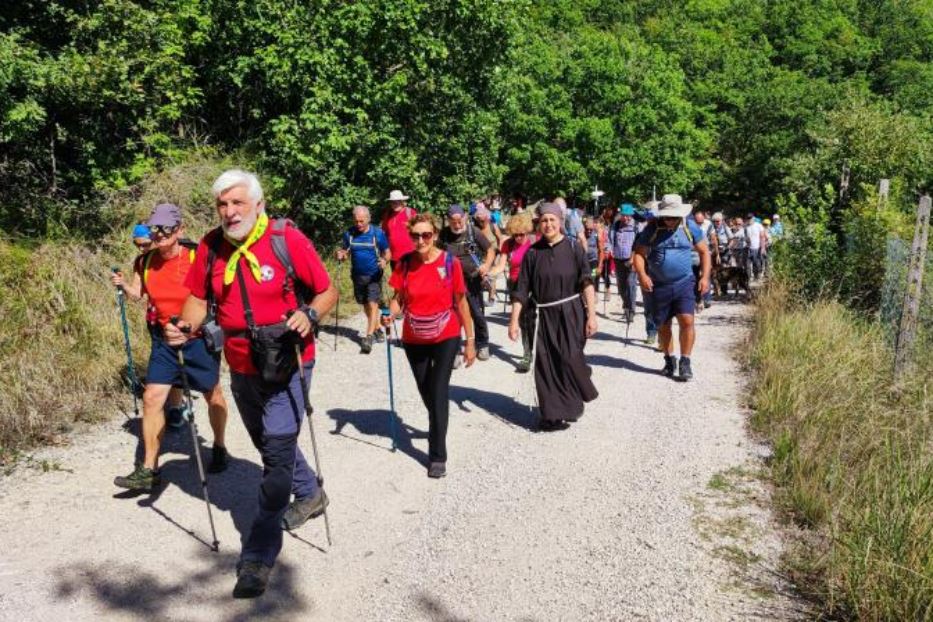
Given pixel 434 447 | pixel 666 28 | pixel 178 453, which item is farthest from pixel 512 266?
pixel 666 28

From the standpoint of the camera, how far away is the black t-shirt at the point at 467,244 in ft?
29.7

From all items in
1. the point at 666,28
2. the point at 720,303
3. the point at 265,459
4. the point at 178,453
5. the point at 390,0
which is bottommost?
the point at 720,303

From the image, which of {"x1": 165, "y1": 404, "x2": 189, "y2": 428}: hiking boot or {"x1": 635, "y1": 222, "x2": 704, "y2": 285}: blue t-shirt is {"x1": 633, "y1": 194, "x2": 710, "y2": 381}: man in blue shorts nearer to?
{"x1": 635, "y1": 222, "x2": 704, "y2": 285}: blue t-shirt

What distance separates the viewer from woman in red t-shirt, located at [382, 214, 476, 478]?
18.0 ft

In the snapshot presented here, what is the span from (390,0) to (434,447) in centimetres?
1007

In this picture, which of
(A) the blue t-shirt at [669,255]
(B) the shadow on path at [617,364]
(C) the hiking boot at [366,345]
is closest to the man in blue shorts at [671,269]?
(A) the blue t-shirt at [669,255]

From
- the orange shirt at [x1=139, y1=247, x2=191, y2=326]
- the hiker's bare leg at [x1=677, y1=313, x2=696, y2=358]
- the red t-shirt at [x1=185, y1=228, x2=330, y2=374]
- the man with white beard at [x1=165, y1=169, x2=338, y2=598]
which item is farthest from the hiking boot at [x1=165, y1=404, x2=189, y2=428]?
the hiker's bare leg at [x1=677, y1=313, x2=696, y2=358]

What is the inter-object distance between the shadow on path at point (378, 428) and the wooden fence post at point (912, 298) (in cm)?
433

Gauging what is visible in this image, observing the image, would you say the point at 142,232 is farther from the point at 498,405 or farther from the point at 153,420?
the point at 498,405

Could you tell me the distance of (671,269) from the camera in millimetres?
7965

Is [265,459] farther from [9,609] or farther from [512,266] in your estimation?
[512,266]

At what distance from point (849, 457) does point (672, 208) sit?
11.5 ft

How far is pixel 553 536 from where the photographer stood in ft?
15.0

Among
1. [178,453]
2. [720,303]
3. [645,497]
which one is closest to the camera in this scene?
[645,497]
